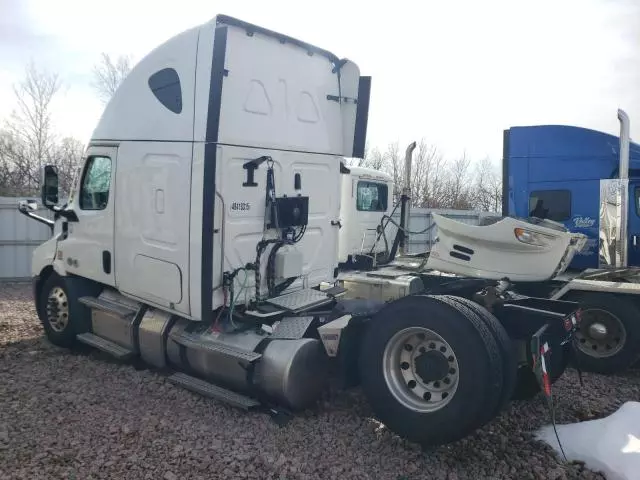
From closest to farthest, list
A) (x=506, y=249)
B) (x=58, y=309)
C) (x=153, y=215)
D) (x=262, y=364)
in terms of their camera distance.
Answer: (x=262, y=364), (x=153, y=215), (x=58, y=309), (x=506, y=249)

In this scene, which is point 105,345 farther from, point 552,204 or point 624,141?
point 624,141

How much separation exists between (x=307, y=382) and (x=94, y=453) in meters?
1.70

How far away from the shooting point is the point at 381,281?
24.4 feet

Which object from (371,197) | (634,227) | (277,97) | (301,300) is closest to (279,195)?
(277,97)

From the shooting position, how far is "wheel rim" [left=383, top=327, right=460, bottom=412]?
407 cm

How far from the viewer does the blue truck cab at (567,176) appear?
27.0 feet

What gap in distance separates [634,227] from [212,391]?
656cm

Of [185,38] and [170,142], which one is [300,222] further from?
[185,38]

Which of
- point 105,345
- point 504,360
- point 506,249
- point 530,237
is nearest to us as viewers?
point 504,360

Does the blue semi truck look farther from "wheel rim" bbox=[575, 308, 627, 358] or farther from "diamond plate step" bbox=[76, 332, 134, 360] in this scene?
"diamond plate step" bbox=[76, 332, 134, 360]

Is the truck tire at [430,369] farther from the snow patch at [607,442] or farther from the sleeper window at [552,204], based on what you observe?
the sleeper window at [552,204]

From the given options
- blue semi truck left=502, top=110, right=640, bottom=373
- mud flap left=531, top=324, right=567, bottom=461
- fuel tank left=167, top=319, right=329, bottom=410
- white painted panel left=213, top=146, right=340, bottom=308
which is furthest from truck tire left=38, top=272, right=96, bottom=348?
blue semi truck left=502, top=110, right=640, bottom=373

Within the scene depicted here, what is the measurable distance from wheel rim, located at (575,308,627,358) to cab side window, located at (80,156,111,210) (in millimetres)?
5687

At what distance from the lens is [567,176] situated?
28.2ft
